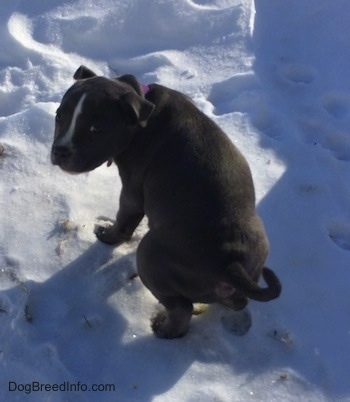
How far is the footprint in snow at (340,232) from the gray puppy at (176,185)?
1012 millimetres

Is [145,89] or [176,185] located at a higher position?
[145,89]

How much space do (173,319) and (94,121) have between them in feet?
3.55

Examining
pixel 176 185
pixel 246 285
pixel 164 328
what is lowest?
pixel 164 328

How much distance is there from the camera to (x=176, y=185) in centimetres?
338

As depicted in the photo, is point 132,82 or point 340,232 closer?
point 132,82

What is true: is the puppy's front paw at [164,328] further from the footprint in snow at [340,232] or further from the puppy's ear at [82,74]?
the puppy's ear at [82,74]

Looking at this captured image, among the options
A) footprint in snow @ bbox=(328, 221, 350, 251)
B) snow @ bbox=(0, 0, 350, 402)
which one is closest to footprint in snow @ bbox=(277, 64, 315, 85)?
snow @ bbox=(0, 0, 350, 402)

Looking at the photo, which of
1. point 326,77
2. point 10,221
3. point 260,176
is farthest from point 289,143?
point 10,221

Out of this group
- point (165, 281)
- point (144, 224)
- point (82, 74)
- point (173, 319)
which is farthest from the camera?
point (144, 224)

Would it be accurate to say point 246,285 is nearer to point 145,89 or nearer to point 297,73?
point 145,89

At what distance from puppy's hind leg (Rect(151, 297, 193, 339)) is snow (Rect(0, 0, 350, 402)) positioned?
48 mm

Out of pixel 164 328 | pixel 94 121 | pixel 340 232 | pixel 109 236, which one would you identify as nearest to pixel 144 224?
pixel 109 236

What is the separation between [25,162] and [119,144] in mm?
1083

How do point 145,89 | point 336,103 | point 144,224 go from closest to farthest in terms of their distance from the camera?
point 145,89 → point 144,224 → point 336,103
